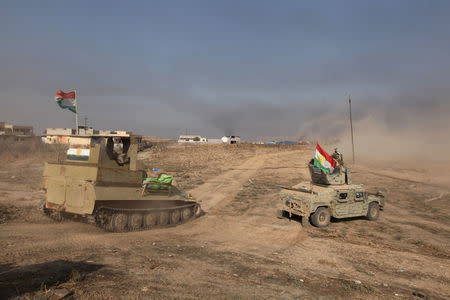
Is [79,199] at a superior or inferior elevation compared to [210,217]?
superior

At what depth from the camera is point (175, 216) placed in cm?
1246

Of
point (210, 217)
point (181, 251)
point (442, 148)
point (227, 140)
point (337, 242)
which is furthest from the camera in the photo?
point (227, 140)

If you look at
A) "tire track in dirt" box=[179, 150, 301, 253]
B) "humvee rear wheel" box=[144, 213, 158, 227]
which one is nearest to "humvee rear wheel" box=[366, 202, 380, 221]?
"tire track in dirt" box=[179, 150, 301, 253]

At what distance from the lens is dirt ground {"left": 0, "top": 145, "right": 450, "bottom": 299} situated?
242 inches

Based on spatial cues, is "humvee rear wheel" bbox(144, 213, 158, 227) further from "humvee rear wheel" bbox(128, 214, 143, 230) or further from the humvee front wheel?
the humvee front wheel

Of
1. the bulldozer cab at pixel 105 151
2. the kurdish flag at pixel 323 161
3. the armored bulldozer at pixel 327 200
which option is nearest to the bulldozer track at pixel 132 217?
the bulldozer cab at pixel 105 151

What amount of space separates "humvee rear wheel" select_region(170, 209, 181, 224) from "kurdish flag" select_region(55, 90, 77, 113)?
6088mm

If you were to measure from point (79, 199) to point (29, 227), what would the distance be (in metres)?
2.09

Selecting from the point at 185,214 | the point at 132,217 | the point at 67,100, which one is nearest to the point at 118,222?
the point at 132,217

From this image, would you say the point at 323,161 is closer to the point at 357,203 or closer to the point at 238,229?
the point at 357,203

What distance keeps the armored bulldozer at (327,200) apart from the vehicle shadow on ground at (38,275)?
8365 mm

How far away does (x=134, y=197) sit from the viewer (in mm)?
10867

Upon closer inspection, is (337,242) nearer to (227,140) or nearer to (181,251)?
(181,251)

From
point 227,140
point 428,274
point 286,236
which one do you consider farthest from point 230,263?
point 227,140
